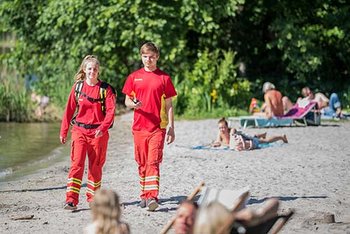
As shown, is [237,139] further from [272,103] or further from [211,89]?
[211,89]

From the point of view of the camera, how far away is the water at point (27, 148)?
15.1 meters

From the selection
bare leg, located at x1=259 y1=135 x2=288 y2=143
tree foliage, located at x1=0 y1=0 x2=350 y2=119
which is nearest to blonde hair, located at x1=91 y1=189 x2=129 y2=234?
bare leg, located at x1=259 y1=135 x2=288 y2=143

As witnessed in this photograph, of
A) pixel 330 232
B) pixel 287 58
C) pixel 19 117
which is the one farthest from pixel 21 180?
pixel 287 58

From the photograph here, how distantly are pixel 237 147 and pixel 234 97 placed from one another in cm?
914

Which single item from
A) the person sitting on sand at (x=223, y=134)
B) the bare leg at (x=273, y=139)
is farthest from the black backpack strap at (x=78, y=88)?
the bare leg at (x=273, y=139)

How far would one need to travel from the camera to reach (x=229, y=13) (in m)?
23.9

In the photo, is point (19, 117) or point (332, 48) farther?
point (332, 48)

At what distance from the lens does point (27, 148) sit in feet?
60.8

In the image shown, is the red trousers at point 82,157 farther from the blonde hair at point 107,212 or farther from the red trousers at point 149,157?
the blonde hair at point 107,212

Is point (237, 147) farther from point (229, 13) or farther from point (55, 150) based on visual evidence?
point (229, 13)

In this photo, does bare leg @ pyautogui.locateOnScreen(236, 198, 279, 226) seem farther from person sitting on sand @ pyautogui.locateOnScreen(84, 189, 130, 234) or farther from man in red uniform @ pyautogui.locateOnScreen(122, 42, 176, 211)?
man in red uniform @ pyautogui.locateOnScreen(122, 42, 176, 211)

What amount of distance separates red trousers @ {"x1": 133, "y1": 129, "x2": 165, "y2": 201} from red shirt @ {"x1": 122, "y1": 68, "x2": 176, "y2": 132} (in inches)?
3.1

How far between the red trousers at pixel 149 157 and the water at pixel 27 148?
4425 mm

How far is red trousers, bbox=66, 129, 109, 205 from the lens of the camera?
9.58 m
